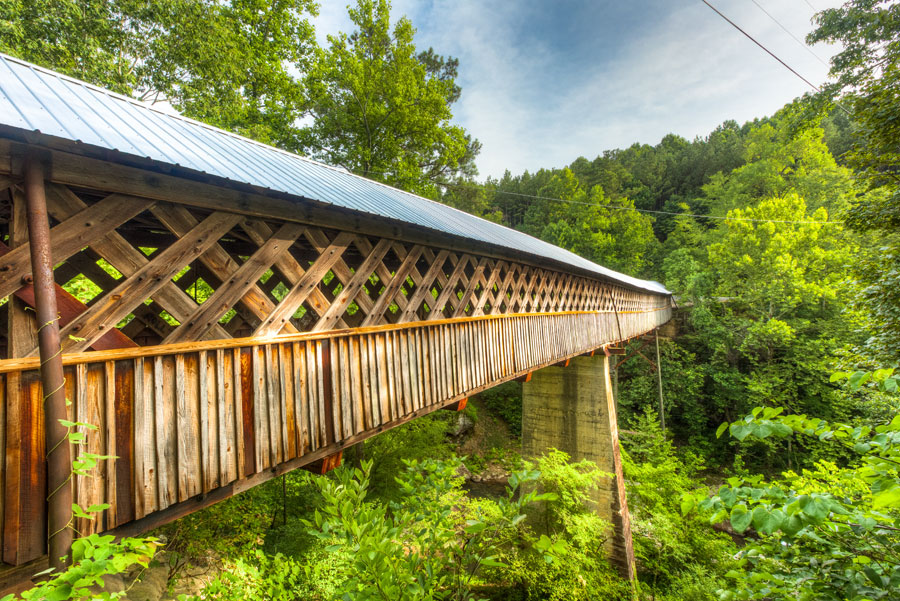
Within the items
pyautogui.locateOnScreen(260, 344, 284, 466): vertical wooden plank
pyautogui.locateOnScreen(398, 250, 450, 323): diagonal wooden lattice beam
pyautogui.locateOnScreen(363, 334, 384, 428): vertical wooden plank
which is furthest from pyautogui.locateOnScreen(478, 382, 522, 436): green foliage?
pyautogui.locateOnScreen(260, 344, 284, 466): vertical wooden plank

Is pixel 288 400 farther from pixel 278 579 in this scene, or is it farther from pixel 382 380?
pixel 278 579

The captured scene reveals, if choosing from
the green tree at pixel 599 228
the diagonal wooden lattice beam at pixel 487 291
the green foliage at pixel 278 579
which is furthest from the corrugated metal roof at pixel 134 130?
the green tree at pixel 599 228

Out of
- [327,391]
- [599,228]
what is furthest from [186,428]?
[599,228]

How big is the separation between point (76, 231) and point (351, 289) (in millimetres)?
1945

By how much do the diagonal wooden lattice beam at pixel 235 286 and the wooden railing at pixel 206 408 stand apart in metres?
0.12

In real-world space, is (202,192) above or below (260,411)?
above

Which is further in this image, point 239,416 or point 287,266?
point 287,266

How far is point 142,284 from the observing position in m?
2.26

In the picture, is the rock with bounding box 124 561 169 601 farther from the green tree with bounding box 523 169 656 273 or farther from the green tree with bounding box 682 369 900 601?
the green tree with bounding box 523 169 656 273

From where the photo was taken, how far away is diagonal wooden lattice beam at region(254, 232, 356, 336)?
2.91 m

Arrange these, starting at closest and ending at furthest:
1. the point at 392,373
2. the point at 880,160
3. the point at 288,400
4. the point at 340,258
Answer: the point at 288,400 < the point at 340,258 < the point at 392,373 < the point at 880,160

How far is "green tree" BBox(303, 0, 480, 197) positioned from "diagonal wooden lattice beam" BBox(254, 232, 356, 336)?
1277 centimetres

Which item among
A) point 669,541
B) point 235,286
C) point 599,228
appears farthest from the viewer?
point 599,228

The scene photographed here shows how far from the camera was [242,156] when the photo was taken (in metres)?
3.23
